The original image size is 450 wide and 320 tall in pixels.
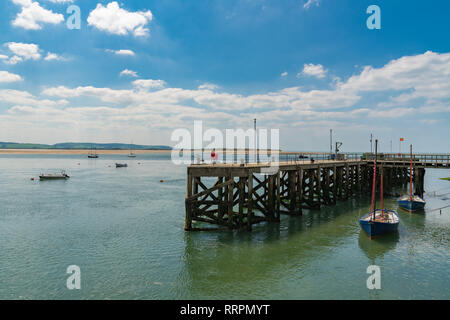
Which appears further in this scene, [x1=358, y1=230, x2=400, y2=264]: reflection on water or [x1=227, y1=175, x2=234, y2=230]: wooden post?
[x1=227, y1=175, x2=234, y2=230]: wooden post

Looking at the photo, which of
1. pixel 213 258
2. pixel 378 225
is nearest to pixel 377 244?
pixel 378 225

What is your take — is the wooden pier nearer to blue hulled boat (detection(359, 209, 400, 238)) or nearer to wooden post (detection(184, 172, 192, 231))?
wooden post (detection(184, 172, 192, 231))

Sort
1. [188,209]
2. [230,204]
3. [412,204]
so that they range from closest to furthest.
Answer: [230,204] < [188,209] < [412,204]

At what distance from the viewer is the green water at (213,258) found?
12.7 m

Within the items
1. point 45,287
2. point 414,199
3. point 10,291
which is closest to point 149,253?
point 45,287

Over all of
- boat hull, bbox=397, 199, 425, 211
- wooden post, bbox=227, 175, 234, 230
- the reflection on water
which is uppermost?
wooden post, bbox=227, 175, 234, 230

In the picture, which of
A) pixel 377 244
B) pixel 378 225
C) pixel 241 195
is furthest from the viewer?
pixel 241 195

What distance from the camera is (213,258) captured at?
53.4ft

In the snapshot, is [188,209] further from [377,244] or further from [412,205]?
[412,205]

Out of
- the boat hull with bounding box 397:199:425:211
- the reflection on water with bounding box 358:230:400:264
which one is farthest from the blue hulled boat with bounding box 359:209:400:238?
the boat hull with bounding box 397:199:425:211

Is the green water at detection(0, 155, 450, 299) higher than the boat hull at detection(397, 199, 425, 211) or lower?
lower

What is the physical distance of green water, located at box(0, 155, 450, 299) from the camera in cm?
1266
